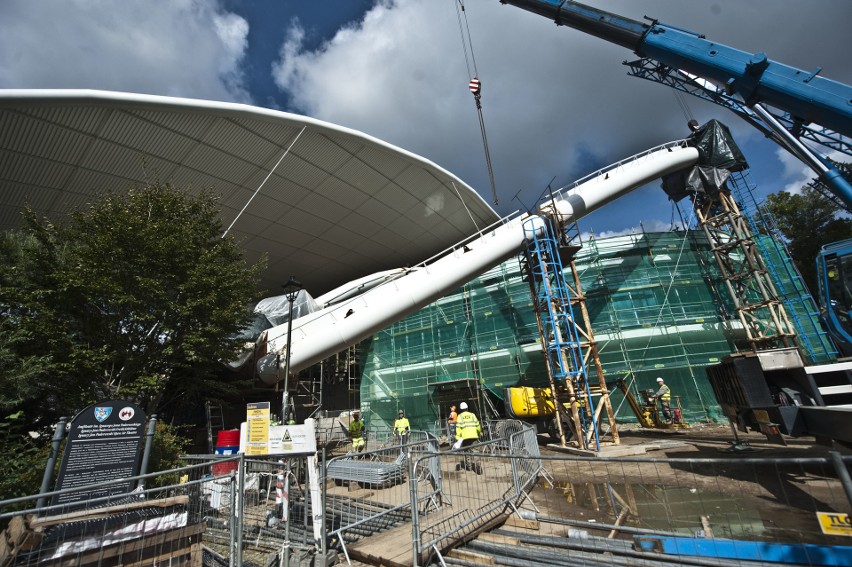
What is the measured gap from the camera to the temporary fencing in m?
3.42

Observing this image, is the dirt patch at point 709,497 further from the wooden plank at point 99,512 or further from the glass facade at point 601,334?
the glass facade at point 601,334

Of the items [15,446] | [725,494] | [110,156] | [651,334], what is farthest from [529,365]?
[110,156]

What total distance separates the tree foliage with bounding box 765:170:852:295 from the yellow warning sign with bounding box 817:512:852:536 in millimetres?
29710

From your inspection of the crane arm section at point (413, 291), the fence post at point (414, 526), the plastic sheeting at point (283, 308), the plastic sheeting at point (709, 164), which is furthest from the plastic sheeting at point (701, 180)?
the fence post at point (414, 526)

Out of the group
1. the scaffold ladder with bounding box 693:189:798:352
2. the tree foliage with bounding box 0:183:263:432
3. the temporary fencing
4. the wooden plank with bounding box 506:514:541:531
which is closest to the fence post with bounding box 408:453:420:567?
the temporary fencing

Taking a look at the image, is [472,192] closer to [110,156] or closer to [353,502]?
[110,156]

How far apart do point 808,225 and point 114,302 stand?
36564 mm

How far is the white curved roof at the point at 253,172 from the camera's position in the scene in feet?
45.2

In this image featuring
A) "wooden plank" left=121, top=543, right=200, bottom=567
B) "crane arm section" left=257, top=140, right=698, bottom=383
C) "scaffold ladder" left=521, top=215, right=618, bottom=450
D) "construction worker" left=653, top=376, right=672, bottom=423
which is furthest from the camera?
"construction worker" left=653, top=376, right=672, bottom=423

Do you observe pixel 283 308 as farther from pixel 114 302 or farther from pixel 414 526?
pixel 414 526

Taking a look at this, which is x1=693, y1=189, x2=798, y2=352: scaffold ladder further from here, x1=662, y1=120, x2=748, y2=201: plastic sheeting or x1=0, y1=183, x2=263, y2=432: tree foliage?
x1=0, y1=183, x2=263, y2=432: tree foliage

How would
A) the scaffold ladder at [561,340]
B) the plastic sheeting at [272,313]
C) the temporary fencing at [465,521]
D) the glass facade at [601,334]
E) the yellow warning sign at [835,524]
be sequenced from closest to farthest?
1. the yellow warning sign at [835,524]
2. the temporary fencing at [465,521]
3. the scaffold ladder at [561,340]
4. the plastic sheeting at [272,313]
5. the glass facade at [601,334]

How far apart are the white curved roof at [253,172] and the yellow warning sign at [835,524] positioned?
18249 mm

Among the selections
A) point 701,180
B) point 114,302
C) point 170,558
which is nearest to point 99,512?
point 170,558
